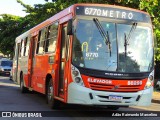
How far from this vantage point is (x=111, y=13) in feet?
36.8

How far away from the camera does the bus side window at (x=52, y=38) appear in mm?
12633

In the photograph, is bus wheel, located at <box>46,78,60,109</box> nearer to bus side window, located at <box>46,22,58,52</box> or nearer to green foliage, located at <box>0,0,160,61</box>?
bus side window, located at <box>46,22,58,52</box>

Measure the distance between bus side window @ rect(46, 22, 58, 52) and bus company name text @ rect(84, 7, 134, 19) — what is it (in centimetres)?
188

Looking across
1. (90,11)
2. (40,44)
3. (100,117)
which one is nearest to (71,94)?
(100,117)

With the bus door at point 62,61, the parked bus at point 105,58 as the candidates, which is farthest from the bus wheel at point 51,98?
the bus door at point 62,61

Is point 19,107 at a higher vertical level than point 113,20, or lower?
lower

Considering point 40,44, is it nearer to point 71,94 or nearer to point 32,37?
point 32,37

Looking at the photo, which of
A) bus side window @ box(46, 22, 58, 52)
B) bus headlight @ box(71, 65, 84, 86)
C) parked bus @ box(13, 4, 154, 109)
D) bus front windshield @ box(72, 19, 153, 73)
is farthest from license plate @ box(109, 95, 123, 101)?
bus side window @ box(46, 22, 58, 52)

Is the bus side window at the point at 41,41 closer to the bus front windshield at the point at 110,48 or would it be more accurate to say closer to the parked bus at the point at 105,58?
the parked bus at the point at 105,58

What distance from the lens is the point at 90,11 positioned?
36.2 feet

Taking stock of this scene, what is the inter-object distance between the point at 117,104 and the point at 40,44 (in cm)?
507

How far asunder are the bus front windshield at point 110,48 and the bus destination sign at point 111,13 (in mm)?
249

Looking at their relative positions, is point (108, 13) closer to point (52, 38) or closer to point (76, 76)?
point (76, 76)

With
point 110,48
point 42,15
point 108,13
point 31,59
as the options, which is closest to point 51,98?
point 110,48
